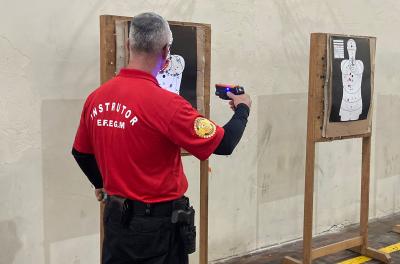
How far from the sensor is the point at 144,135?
222 cm

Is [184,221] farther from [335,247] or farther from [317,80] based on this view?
[335,247]

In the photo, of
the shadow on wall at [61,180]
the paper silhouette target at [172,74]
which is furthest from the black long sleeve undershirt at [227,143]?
the shadow on wall at [61,180]

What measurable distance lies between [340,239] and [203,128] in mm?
3360

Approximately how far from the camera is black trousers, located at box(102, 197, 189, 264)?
231 cm

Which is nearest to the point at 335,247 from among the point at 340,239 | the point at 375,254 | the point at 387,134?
the point at 375,254

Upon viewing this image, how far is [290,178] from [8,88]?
8.83 ft

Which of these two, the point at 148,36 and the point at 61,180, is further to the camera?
the point at 61,180

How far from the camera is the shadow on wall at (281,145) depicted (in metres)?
4.67

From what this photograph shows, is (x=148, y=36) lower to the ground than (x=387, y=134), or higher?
higher

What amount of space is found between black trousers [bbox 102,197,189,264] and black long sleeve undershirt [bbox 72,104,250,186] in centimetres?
30

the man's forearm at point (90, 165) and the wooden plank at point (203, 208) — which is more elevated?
the man's forearm at point (90, 165)

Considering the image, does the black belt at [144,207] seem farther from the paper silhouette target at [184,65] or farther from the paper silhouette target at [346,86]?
the paper silhouette target at [346,86]

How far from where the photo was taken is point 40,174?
11.3 feet

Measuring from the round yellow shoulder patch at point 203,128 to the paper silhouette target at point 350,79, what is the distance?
2051 mm
